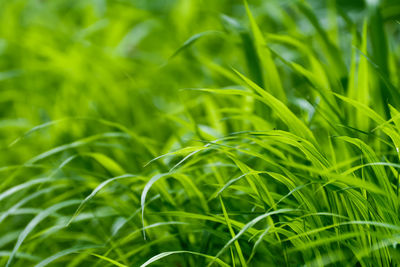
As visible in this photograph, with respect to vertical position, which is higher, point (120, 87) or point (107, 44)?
point (107, 44)

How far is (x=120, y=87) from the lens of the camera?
1.83 meters

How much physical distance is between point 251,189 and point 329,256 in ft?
0.62

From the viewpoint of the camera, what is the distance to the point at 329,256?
82 centimetres

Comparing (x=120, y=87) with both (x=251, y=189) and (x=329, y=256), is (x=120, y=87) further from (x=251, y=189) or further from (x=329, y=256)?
(x=329, y=256)

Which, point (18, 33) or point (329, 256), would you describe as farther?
point (18, 33)

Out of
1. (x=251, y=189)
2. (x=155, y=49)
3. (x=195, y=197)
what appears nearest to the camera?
(x=251, y=189)

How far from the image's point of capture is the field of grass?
84 centimetres

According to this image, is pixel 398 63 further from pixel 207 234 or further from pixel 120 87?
pixel 207 234

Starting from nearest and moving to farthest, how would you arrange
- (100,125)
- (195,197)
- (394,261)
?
(394,261) < (195,197) < (100,125)

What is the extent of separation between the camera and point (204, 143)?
1.15 metres

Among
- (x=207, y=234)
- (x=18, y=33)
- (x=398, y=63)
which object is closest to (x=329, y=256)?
(x=207, y=234)

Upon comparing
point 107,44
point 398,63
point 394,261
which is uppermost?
point 107,44

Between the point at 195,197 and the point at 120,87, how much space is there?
0.89 m

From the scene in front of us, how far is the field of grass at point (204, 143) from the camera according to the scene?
0.84 meters
